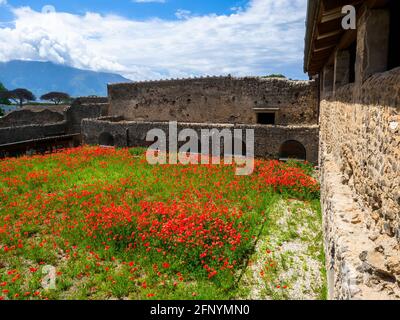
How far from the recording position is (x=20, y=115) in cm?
2831

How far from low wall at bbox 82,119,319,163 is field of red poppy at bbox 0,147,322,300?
4.62 ft

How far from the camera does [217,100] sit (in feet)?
75.5

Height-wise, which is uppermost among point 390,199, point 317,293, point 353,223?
point 390,199

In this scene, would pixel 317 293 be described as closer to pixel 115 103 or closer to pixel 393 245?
pixel 393 245

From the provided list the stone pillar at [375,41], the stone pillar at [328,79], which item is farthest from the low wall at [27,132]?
the stone pillar at [375,41]

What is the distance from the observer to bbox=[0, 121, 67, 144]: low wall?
19.9 meters

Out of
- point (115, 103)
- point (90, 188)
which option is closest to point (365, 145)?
point (90, 188)

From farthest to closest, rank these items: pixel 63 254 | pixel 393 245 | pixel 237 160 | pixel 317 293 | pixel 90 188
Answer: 1. pixel 237 160
2. pixel 90 188
3. pixel 63 254
4. pixel 317 293
5. pixel 393 245

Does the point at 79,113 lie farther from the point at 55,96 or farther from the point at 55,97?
the point at 55,97

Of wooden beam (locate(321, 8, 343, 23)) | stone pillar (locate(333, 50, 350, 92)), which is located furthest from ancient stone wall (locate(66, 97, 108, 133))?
wooden beam (locate(321, 8, 343, 23))

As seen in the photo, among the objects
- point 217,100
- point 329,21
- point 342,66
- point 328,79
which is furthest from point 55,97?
point 329,21

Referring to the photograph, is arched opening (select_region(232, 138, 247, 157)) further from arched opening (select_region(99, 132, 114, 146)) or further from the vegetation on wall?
the vegetation on wall

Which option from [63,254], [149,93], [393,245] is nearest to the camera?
[393,245]

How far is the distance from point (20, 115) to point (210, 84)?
60.5 ft
